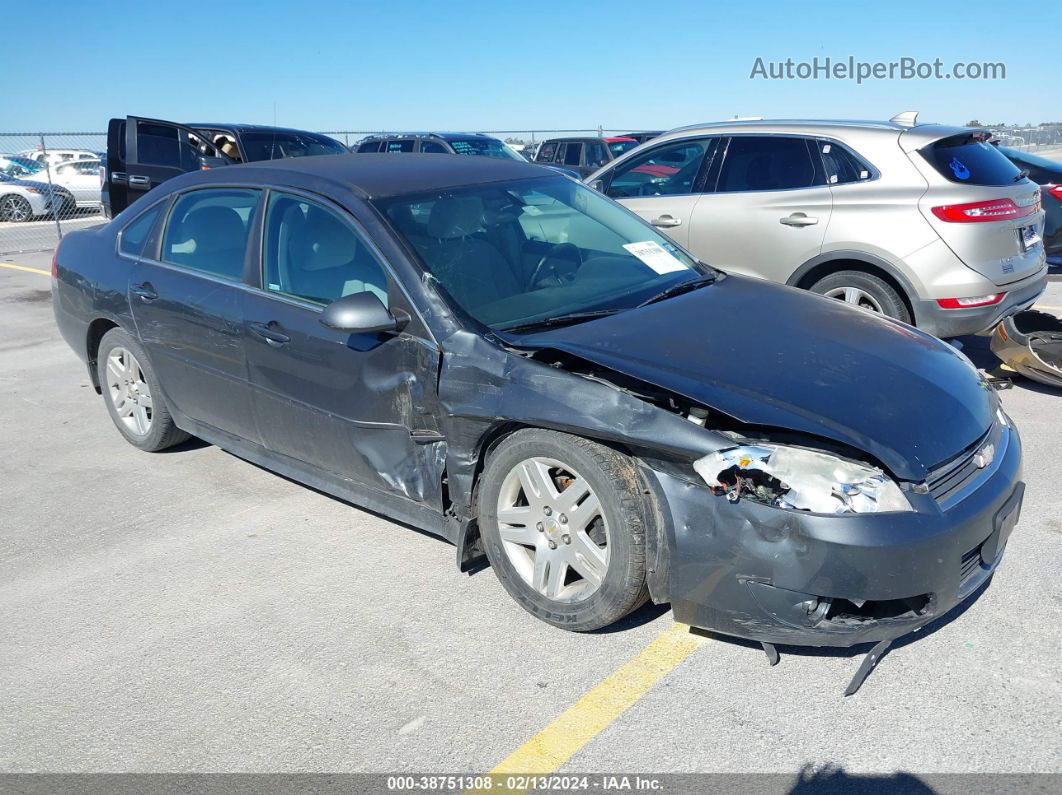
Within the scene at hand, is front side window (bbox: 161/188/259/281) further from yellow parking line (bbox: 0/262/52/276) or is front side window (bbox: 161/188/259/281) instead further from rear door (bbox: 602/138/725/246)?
yellow parking line (bbox: 0/262/52/276)

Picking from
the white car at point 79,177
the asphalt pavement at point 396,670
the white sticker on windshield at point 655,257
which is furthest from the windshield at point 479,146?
the asphalt pavement at point 396,670

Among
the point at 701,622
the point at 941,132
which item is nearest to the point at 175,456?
the point at 701,622

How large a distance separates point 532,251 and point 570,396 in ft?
3.83

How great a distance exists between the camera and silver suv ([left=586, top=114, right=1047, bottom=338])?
19.7ft

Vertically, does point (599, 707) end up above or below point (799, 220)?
below

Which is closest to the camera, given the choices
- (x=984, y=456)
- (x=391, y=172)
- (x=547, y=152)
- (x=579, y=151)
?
(x=984, y=456)

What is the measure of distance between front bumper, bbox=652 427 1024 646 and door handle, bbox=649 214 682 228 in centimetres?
443

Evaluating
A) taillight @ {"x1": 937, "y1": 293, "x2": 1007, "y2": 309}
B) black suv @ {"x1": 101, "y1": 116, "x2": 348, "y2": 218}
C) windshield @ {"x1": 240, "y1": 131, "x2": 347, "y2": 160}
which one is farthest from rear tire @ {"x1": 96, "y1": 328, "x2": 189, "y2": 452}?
windshield @ {"x1": 240, "y1": 131, "x2": 347, "y2": 160}

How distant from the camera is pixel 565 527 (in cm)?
331

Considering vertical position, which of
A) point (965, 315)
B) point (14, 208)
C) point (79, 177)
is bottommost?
point (14, 208)

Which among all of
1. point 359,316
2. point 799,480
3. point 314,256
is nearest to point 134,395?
point 314,256

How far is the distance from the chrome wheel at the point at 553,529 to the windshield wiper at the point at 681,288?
960 mm

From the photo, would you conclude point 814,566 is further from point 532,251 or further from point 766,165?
point 766,165

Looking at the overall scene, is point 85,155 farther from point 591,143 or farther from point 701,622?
point 701,622
